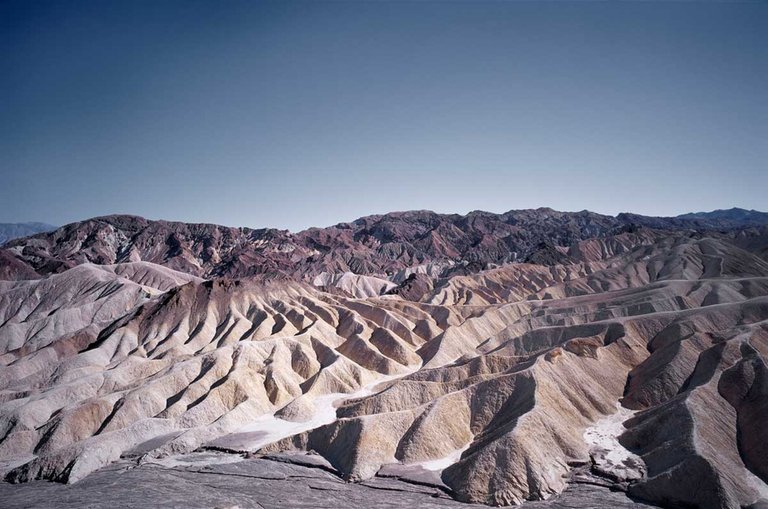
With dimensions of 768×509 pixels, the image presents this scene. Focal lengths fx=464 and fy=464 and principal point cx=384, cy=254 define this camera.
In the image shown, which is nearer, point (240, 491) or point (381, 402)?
point (240, 491)

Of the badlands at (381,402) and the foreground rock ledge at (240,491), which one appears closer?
the foreground rock ledge at (240,491)

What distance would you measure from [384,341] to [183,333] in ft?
126

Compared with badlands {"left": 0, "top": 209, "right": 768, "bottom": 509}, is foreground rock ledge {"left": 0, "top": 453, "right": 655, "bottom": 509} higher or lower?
lower

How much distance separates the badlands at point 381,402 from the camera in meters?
37.9

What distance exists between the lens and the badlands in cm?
3788

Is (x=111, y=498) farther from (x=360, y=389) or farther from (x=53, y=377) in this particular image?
(x=53, y=377)

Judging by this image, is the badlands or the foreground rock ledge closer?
the foreground rock ledge

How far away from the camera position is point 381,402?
5350cm

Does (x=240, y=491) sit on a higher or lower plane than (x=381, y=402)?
lower

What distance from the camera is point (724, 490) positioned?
107 feet

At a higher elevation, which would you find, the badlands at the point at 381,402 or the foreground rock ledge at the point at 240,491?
the badlands at the point at 381,402

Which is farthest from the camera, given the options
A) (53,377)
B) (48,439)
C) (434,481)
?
(53,377)

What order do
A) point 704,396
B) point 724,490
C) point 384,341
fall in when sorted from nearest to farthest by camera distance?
point 724,490 → point 704,396 → point 384,341

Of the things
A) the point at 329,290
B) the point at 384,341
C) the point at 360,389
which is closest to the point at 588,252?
the point at 329,290
